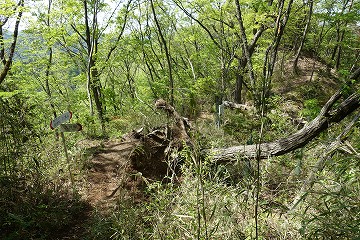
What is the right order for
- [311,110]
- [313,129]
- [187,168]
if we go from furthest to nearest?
1. [311,110]
2. [313,129]
3. [187,168]

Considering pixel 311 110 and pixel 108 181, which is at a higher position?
pixel 311 110

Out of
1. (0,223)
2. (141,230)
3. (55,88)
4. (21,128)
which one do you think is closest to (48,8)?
(55,88)

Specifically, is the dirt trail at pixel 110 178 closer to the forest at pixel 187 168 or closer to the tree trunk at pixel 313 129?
the forest at pixel 187 168

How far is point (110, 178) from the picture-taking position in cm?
514

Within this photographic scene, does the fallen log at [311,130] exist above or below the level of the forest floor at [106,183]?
above

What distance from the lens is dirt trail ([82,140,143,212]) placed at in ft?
14.7

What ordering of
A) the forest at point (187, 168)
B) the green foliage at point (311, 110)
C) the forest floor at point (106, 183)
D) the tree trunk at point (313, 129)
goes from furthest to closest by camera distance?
1. the green foliage at point (311, 110)
2. the tree trunk at point (313, 129)
3. the forest floor at point (106, 183)
4. the forest at point (187, 168)

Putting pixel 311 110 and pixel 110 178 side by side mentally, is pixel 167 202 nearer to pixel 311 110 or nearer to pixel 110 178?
pixel 110 178

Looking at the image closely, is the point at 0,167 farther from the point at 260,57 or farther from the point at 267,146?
the point at 260,57

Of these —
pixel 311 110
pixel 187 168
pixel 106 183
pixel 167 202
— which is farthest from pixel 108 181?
pixel 311 110

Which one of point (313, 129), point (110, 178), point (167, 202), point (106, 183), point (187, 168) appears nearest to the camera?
point (167, 202)

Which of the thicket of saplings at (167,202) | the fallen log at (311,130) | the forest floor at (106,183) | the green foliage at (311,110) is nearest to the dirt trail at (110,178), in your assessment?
the forest floor at (106,183)

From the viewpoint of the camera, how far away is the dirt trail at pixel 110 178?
447 cm

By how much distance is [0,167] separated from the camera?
140 inches
